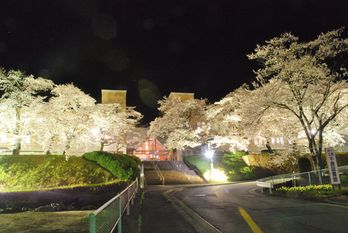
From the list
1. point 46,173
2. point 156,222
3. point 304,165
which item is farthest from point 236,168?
point 156,222

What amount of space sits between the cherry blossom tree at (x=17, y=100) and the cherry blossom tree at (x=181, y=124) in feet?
57.2

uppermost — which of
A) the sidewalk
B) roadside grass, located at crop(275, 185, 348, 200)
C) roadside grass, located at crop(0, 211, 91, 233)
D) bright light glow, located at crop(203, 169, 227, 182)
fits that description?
bright light glow, located at crop(203, 169, 227, 182)

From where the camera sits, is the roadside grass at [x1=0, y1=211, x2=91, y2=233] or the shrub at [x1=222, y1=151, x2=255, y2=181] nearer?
the roadside grass at [x1=0, y1=211, x2=91, y2=233]

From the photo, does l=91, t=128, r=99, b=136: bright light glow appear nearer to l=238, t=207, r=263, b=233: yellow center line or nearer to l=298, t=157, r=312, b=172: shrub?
l=298, t=157, r=312, b=172: shrub

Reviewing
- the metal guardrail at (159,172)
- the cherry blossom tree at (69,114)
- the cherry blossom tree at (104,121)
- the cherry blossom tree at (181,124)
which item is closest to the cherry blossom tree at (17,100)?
the cherry blossom tree at (69,114)

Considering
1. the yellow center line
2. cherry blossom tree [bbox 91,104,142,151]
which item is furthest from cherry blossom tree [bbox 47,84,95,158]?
the yellow center line

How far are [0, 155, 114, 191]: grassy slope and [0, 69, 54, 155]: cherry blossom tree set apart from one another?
155 inches

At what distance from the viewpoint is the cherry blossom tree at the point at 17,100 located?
99.5 feet

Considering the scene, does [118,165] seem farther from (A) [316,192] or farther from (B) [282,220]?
(B) [282,220]

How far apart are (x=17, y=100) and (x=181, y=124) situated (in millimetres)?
20491

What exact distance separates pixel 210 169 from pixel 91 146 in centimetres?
1827

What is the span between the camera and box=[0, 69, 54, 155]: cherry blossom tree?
30328 mm

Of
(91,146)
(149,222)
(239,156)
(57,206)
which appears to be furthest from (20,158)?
(239,156)

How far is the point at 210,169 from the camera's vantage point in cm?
3678
